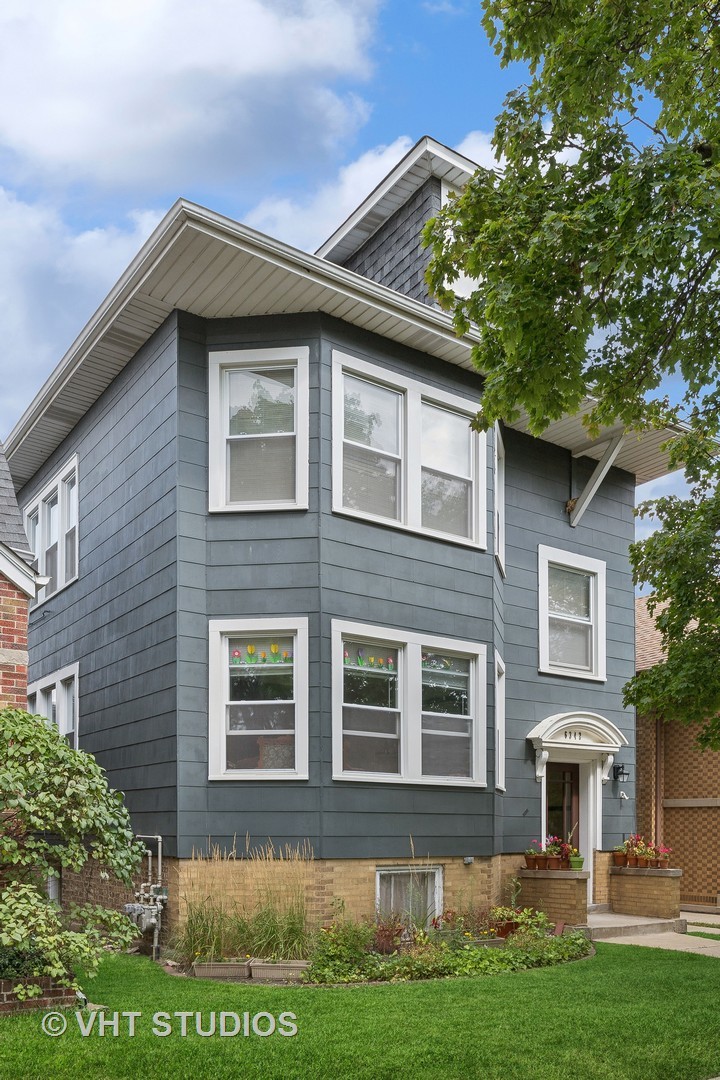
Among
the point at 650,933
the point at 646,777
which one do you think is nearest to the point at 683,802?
the point at 646,777

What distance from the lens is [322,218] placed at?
104562 mm

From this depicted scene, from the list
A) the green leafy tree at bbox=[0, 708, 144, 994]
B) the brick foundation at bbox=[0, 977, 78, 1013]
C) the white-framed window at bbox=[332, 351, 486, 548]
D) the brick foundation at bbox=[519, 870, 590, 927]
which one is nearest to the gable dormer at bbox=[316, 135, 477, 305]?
the white-framed window at bbox=[332, 351, 486, 548]

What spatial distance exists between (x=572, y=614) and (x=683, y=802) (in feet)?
17.2

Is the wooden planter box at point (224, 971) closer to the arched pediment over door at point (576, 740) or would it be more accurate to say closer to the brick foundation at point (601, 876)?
the arched pediment over door at point (576, 740)

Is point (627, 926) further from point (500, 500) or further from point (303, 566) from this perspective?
point (303, 566)

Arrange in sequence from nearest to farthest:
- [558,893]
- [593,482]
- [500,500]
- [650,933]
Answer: [558,893], [650,933], [500,500], [593,482]

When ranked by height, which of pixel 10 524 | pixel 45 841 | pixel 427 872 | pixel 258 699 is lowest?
pixel 427 872

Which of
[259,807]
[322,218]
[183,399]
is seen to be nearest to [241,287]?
[183,399]

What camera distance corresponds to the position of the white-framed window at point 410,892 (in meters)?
11.7

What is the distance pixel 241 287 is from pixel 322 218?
97085 mm

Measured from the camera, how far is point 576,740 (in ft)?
51.5

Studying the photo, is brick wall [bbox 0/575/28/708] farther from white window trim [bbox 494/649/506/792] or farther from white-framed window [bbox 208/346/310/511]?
white window trim [bbox 494/649/506/792]

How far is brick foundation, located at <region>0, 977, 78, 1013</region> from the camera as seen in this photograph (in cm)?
782

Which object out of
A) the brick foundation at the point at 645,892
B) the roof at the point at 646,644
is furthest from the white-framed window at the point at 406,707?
the roof at the point at 646,644
